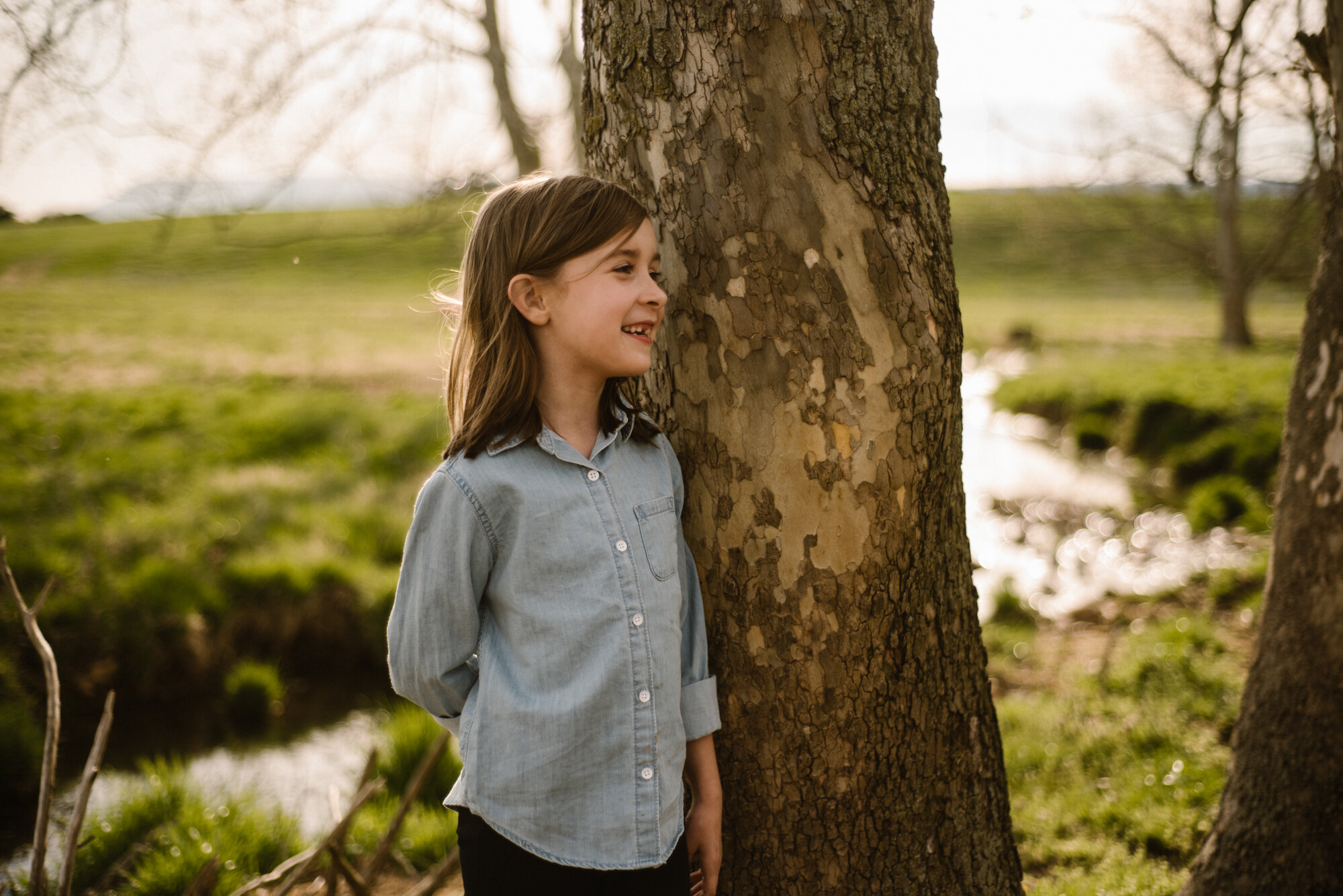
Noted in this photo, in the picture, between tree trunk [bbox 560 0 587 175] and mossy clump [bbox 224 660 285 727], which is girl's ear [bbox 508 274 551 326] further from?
mossy clump [bbox 224 660 285 727]

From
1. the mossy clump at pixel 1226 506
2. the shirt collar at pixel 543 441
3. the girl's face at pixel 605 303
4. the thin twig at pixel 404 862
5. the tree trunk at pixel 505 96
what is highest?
the tree trunk at pixel 505 96

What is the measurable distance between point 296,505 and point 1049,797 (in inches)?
261

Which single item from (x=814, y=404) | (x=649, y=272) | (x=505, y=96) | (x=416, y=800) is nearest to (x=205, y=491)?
(x=505, y=96)

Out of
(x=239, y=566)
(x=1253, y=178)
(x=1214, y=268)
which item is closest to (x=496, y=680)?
(x=1253, y=178)

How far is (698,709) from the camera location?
1.69 metres

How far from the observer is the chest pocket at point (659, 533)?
162cm

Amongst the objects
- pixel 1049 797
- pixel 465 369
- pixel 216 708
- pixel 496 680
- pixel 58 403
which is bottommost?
pixel 216 708

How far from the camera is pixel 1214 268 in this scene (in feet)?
27.2

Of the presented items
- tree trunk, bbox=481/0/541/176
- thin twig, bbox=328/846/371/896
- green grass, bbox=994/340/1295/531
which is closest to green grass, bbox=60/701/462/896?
thin twig, bbox=328/846/371/896

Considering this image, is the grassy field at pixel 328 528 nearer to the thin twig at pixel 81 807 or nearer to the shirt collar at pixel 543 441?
the shirt collar at pixel 543 441

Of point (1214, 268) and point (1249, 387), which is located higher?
point (1214, 268)

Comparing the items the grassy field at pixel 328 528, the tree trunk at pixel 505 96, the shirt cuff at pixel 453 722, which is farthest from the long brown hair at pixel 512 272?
the tree trunk at pixel 505 96

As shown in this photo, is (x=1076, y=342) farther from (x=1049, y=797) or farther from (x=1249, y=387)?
(x=1049, y=797)

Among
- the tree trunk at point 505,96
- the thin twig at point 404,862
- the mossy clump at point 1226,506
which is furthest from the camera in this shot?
the mossy clump at point 1226,506
